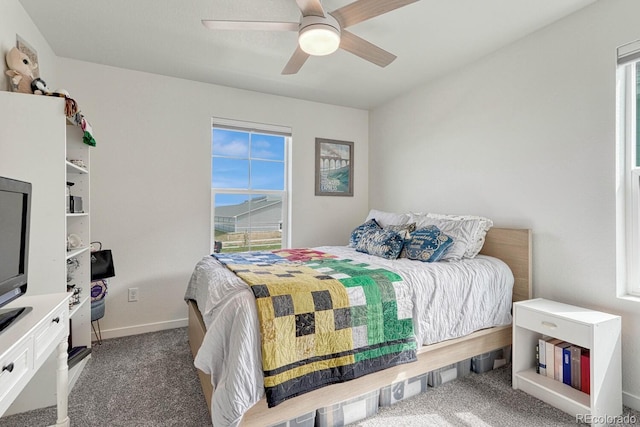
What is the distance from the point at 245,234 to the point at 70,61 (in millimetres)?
2219

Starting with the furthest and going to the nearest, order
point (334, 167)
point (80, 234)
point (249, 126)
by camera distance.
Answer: point (334, 167) < point (249, 126) < point (80, 234)

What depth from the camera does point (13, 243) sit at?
1347mm

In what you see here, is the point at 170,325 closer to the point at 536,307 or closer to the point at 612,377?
the point at 536,307

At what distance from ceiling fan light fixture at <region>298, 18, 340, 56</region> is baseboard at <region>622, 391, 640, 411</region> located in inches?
109

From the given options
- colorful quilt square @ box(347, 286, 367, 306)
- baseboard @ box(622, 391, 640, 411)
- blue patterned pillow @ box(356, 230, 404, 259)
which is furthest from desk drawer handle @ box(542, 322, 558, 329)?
colorful quilt square @ box(347, 286, 367, 306)

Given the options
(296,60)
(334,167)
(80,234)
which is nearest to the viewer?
(296,60)

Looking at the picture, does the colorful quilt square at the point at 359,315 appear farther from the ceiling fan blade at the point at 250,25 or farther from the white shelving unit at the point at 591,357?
the ceiling fan blade at the point at 250,25

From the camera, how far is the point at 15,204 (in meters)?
1.37

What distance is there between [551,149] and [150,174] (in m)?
3.41

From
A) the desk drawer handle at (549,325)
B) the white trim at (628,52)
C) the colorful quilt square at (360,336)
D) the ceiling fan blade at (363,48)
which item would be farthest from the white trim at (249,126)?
the desk drawer handle at (549,325)

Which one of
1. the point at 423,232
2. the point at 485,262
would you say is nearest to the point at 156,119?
the point at 423,232

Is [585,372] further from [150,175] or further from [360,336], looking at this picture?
[150,175]

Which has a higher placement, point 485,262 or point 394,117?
point 394,117

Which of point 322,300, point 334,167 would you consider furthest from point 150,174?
point 322,300
